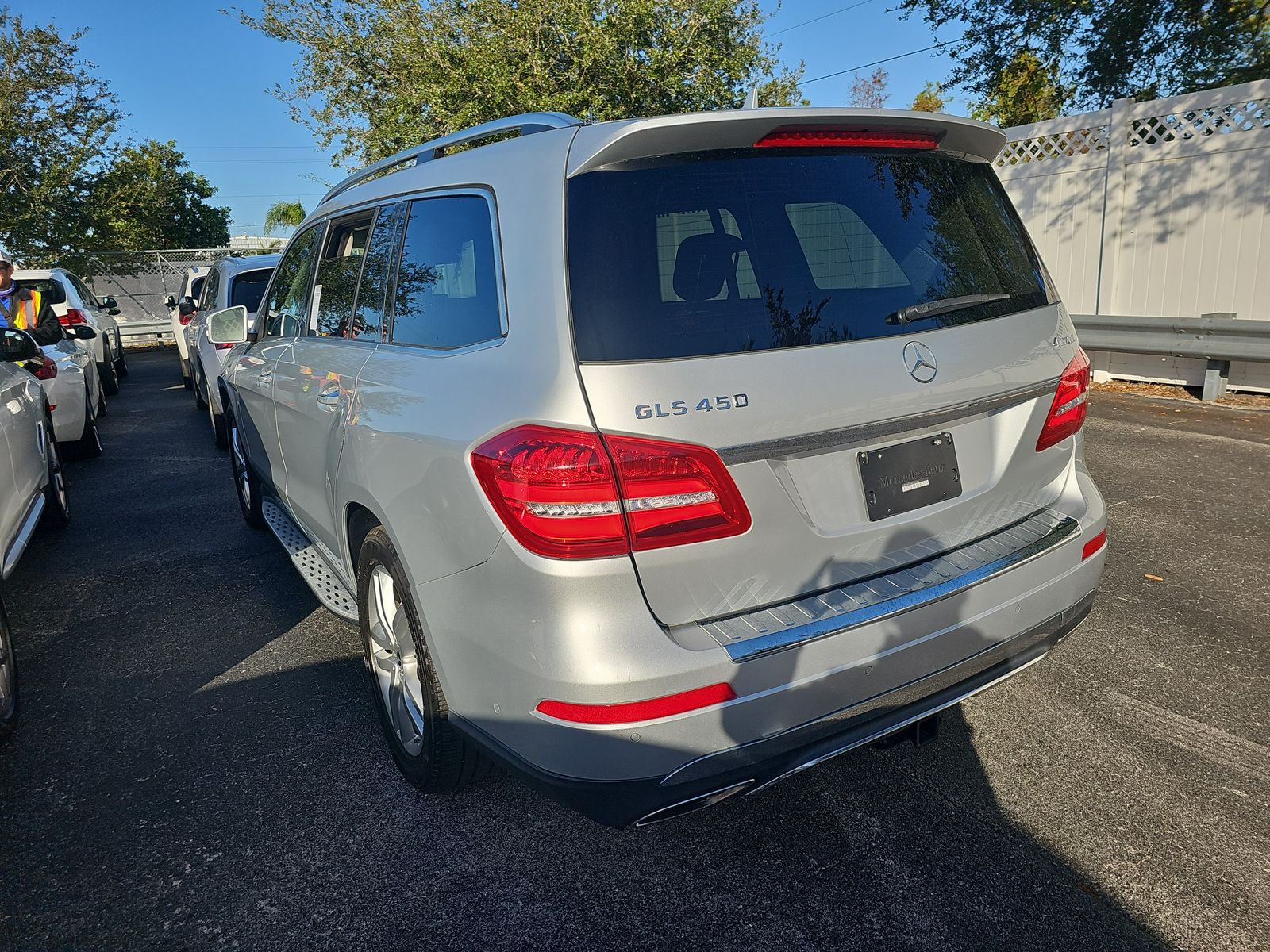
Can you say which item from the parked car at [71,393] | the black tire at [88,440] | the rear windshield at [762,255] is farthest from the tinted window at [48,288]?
the rear windshield at [762,255]

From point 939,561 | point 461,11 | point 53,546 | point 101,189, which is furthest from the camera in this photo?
point 101,189

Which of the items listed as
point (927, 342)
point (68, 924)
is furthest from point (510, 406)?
point (68, 924)

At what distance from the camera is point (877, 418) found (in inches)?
88.4

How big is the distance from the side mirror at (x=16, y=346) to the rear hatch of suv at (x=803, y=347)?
3870 millimetres

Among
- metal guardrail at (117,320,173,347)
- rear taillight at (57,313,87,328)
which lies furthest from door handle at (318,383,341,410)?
metal guardrail at (117,320,173,347)

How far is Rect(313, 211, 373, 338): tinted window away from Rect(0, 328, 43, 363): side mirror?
1.93 m

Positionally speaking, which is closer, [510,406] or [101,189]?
[510,406]

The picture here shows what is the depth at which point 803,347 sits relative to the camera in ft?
7.21

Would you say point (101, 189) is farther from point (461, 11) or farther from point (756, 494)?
point (756, 494)

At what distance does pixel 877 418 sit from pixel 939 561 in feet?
1.51

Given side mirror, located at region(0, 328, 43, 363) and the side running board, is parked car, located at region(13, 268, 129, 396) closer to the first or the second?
side mirror, located at region(0, 328, 43, 363)

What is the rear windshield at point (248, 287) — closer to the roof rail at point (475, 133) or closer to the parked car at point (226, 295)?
the parked car at point (226, 295)

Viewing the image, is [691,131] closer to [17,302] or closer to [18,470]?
[18,470]

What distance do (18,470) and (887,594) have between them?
457 centimetres
